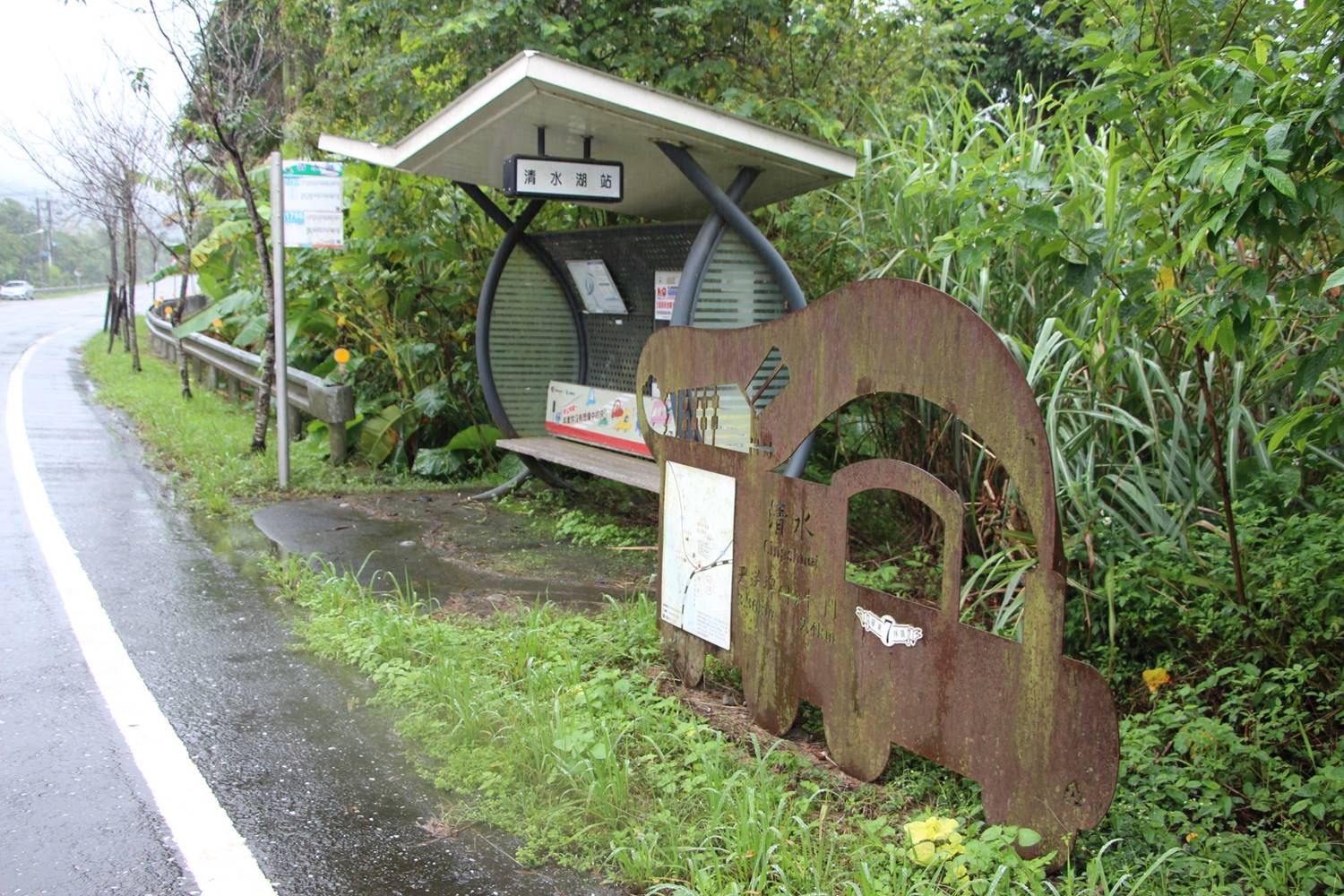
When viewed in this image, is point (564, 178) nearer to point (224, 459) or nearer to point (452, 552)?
point (452, 552)

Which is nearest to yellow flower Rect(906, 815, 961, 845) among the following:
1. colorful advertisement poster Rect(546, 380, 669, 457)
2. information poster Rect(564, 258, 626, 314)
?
colorful advertisement poster Rect(546, 380, 669, 457)

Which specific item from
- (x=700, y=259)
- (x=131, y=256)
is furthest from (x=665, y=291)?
(x=131, y=256)

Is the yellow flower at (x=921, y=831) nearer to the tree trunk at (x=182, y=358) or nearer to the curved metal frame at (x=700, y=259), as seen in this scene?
the curved metal frame at (x=700, y=259)

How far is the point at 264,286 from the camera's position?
1023cm

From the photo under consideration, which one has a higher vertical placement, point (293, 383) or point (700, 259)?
point (700, 259)

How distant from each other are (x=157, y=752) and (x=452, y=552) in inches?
124

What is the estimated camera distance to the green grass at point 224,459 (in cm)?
896

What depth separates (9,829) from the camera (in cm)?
355

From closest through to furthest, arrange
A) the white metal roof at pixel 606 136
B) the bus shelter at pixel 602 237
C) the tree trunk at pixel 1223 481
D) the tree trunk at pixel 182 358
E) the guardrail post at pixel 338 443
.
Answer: the tree trunk at pixel 1223 481 < the white metal roof at pixel 606 136 < the bus shelter at pixel 602 237 < the guardrail post at pixel 338 443 < the tree trunk at pixel 182 358

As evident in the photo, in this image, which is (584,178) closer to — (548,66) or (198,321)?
(548,66)

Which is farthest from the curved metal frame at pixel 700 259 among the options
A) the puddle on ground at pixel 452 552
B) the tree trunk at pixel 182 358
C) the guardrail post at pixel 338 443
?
the tree trunk at pixel 182 358

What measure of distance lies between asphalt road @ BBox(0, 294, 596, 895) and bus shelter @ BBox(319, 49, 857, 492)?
1.99m

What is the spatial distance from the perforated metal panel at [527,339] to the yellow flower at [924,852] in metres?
6.45

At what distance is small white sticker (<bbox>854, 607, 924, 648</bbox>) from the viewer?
354 cm
